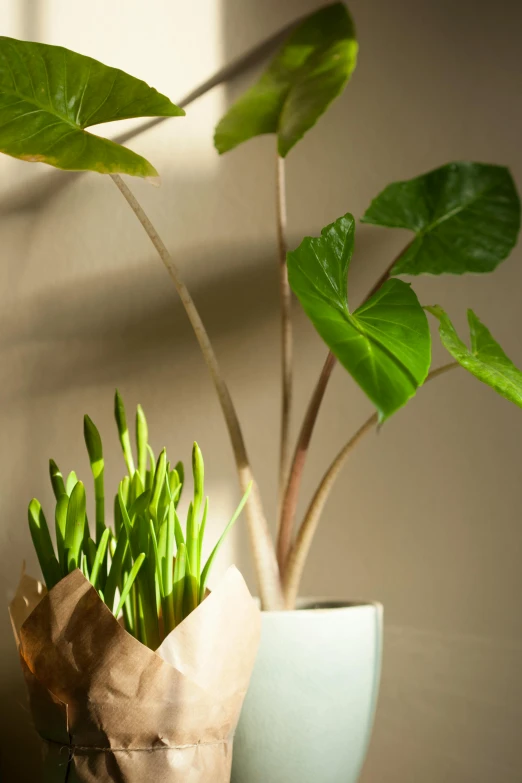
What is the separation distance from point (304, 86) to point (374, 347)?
447mm

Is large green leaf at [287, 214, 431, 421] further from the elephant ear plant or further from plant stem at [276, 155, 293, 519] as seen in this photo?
plant stem at [276, 155, 293, 519]

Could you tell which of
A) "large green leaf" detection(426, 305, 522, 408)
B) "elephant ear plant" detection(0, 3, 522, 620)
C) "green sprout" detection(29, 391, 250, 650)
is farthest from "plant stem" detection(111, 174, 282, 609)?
"large green leaf" detection(426, 305, 522, 408)

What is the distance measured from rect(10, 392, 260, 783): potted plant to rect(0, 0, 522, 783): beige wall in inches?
12.2

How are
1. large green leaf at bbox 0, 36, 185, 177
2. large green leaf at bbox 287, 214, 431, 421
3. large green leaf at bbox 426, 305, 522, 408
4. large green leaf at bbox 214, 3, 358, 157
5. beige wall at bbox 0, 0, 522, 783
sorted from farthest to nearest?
beige wall at bbox 0, 0, 522, 783 → large green leaf at bbox 214, 3, 358, 157 → large green leaf at bbox 0, 36, 185, 177 → large green leaf at bbox 426, 305, 522, 408 → large green leaf at bbox 287, 214, 431, 421

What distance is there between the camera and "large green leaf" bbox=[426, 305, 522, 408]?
0.61 meters

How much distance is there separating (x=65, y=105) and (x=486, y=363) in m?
0.48

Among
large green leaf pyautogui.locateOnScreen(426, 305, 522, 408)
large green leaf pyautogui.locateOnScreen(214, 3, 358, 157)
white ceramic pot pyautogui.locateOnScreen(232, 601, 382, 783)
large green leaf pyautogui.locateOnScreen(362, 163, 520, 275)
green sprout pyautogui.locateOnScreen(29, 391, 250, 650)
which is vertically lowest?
white ceramic pot pyautogui.locateOnScreen(232, 601, 382, 783)

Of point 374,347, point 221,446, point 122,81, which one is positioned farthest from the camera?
point 221,446

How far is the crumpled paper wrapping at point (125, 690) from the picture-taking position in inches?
21.8

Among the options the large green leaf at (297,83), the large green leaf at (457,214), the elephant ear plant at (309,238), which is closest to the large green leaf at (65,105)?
the elephant ear plant at (309,238)

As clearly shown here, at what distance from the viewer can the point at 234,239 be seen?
1.00 meters

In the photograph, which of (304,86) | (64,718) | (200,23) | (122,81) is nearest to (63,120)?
(122,81)

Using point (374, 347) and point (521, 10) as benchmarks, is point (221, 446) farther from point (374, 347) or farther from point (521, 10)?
point (521, 10)

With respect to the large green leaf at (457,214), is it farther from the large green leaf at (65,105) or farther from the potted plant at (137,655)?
the potted plant at (137,655)
